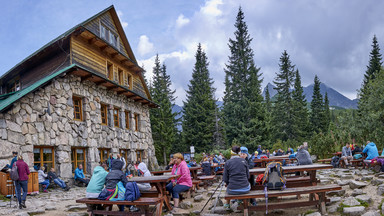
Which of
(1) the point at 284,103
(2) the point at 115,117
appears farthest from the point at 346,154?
(1) the point at 284,103

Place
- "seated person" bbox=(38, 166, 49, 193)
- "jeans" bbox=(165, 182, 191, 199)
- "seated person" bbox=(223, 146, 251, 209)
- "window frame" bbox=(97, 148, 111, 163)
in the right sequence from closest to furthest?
1. "seated person" bbox=(223, 146, 251, 209)
2. "jeans" bbox=(165, 182, 191, 199)
3. "seated person" bbox=(38, 166, 49, 193)
4. "window frame" bbox=(97, 148, 111, 163)

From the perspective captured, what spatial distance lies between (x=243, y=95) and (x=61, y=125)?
77.5 ft

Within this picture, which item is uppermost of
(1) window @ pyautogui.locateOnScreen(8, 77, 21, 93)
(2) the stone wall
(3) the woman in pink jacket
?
(1) window @ pyautogui.locateOnScreen(8, 77, 21, 93)

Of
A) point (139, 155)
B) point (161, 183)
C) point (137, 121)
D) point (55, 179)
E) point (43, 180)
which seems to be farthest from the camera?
point (137, 121)

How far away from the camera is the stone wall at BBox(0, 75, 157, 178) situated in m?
11.4

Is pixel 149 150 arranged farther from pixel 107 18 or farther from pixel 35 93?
pixel 35 93

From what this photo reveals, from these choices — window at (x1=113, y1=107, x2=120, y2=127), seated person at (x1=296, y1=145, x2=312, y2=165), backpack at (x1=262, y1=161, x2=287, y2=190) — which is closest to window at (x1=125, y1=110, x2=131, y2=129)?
window at (x1=113, y1=107, x2=120, y2=127)

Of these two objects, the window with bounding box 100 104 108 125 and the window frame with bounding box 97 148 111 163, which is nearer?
the window frame with bounding box 97 148 111 163

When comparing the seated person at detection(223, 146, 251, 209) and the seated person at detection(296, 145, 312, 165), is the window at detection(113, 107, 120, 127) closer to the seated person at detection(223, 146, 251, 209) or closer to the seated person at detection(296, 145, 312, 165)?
the seated person at detection(296, 145, 312, 165)

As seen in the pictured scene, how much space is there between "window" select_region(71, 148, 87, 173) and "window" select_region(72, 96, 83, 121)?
5.29 feet

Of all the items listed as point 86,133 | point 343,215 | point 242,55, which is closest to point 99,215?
point 343,215

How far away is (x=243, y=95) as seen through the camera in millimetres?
33750

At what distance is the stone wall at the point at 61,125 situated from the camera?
11359mm

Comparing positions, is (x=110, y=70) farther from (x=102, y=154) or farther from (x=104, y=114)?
(x=102, y=154)
